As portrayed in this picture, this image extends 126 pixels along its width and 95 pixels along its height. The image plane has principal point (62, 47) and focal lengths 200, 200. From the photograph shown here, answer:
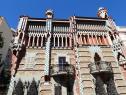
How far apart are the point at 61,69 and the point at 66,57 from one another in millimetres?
2209

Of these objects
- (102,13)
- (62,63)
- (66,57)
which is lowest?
(62,63)

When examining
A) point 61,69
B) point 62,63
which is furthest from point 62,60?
point 61,69

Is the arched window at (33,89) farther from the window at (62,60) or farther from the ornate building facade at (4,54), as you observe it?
the window at (62,60)

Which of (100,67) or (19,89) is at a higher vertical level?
(100,67)

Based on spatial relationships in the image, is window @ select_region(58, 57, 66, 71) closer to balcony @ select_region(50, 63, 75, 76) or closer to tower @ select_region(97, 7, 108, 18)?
balcony @ select_region(50, 63, 75, 76)

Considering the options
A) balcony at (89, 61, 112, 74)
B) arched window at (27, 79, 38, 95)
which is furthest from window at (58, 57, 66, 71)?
arched window at (27, 79, 38, 95)

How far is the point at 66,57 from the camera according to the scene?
21359 millimetres

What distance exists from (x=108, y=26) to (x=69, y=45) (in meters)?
5.54

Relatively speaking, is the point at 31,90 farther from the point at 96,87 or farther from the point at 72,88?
the point at 96,87

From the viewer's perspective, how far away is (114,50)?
862 inches

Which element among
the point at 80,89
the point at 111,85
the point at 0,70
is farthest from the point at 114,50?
the point at 0,70

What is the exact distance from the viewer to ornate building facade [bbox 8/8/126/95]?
18641 millimetres

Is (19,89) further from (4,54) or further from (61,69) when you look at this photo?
(4,54)

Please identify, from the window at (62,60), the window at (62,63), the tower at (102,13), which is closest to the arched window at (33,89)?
the window at (62,63)
